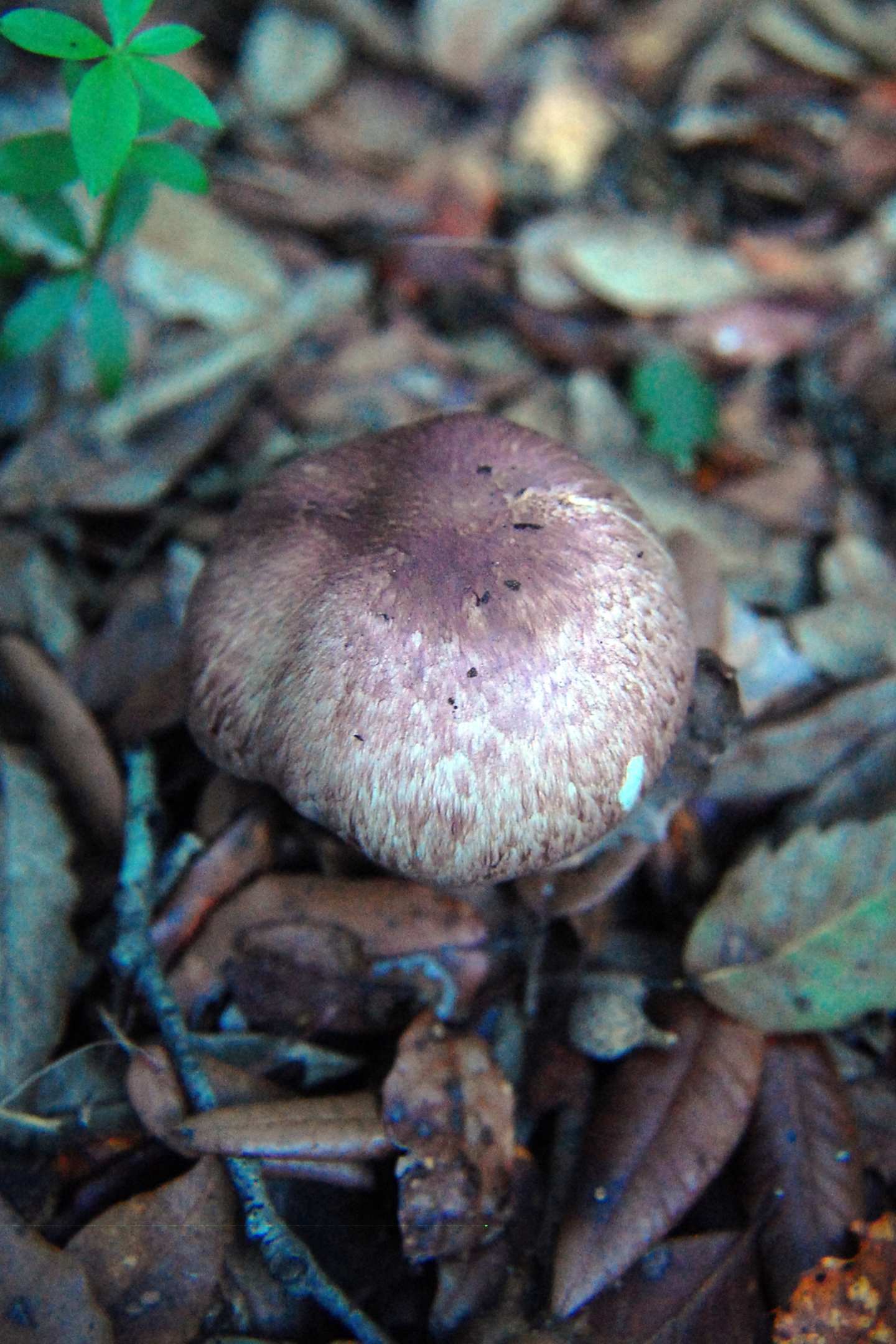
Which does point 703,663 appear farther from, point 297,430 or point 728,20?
point 728,20

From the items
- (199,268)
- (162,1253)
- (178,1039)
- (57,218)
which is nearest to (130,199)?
(57,218)

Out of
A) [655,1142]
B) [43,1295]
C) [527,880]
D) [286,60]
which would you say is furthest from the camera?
[286,60]

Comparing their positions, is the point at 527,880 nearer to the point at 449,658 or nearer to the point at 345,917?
the point at 345,917

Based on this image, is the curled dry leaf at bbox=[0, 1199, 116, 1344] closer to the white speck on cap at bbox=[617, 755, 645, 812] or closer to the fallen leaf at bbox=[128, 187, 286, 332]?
the white speck on cap at bbox=[617, 755, 645, 812]

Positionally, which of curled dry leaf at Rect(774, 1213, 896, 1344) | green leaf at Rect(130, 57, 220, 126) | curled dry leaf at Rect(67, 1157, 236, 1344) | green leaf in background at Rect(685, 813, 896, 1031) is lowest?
curled dry leaf at Rect(67, 1157, 236, 1344)

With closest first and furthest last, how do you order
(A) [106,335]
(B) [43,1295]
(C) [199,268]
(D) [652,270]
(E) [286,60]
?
(B) [43,1295] → (A) [106,335] → (C) [199,268] → (D) [652,270] → (E) [286,60]

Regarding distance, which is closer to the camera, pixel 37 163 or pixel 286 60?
pixel 37 163

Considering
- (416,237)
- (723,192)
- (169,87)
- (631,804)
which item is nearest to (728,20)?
(723,192)

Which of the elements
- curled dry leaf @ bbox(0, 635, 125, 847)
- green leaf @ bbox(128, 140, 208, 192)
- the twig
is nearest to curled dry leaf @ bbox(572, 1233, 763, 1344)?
the twig
